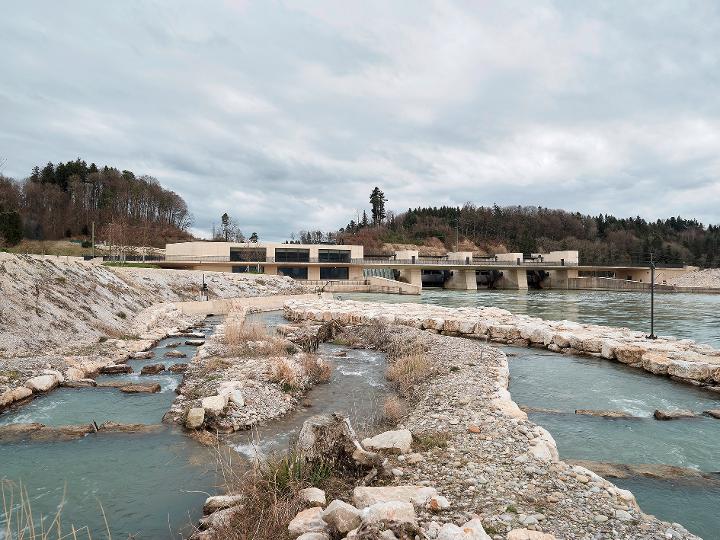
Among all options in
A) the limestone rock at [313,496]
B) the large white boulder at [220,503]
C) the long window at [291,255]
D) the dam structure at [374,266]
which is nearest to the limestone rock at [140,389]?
the large white boulder at [220,503]

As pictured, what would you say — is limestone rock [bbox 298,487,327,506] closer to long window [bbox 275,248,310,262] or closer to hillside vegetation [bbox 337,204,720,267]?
long window [bbox 275,248,310,262]

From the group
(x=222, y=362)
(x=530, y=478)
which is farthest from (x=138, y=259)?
(x=530, y=478)

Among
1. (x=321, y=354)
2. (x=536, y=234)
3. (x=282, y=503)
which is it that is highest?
(x=536, y=234)

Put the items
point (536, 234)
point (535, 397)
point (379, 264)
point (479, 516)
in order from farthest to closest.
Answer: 1. point (536, 234)
2. point (379, 264)
3. point (535, 397)
4. point (479, 516)

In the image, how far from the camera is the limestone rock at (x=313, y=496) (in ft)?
14.3

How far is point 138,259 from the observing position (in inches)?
2032

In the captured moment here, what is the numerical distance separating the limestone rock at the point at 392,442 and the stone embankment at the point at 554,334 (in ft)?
30.4

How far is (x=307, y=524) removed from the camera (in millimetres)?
3852

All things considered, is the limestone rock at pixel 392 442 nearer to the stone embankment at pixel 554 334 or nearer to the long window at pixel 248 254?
the stone embankment at pixel 554 334

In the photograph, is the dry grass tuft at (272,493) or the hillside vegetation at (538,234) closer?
the dry grass tuft at (272,493)

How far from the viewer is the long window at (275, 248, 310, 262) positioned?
58.2 m

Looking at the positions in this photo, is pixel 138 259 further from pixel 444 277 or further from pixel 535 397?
pixel 535 397

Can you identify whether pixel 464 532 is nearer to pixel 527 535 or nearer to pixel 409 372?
pixel 527 535

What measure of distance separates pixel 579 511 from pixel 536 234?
113 m
